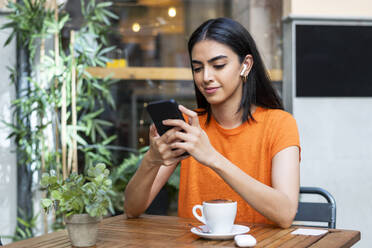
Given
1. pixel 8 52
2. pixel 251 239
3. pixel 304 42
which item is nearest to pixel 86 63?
pixel 8 52

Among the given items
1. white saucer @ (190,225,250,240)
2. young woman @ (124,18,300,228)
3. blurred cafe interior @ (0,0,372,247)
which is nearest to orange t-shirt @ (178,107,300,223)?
young woman @ (124,18,300,228)

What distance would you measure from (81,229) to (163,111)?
395mm

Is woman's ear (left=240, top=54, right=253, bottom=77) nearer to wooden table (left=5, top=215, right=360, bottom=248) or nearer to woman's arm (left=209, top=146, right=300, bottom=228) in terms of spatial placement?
woman's arm (left=209, top=146, right=300, bottom=228)

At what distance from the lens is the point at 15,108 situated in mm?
3545

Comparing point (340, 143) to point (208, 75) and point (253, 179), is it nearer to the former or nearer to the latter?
Answer: point (208, 75)

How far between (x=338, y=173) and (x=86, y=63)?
2146mm

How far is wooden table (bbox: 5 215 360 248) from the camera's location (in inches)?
50.6

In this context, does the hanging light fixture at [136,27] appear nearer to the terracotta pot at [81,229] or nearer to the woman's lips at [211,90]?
the woman's lips at [211,90]

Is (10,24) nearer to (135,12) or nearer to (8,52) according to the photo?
(8,52)

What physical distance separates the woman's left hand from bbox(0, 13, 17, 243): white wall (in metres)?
2.42

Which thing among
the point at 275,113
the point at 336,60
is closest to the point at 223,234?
the point at 275,113

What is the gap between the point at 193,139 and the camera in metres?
1.39

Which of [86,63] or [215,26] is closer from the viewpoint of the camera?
[215,26]

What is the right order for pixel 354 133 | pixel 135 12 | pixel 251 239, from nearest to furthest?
pixel 251 239, pixel 354 133, pixel 135 12
